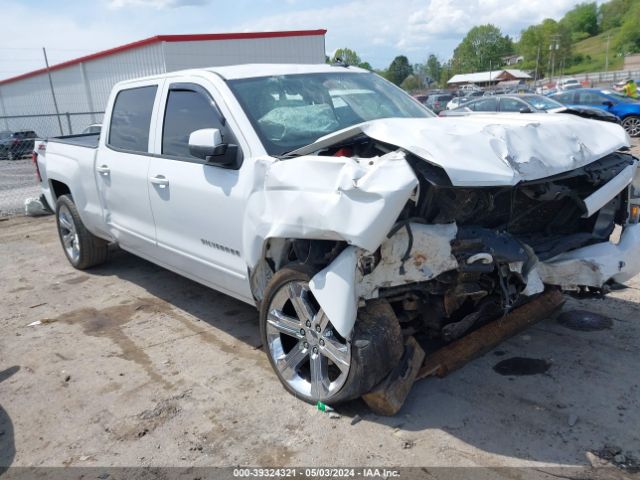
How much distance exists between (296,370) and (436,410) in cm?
85

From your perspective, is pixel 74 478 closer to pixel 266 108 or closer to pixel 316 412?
pixel 316 412

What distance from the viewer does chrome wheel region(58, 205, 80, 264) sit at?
6418 mm

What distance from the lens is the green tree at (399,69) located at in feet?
364

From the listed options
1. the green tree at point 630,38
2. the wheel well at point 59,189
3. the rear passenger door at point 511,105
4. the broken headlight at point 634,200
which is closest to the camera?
the broken headlight at point 634,200

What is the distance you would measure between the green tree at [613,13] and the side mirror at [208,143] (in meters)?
176

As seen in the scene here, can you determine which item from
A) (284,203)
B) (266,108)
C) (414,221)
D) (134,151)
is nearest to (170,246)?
(134,151)

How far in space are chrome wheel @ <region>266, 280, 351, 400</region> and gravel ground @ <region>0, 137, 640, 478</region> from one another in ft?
0.57

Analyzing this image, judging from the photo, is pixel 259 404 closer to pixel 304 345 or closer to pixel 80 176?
pixel 304 345

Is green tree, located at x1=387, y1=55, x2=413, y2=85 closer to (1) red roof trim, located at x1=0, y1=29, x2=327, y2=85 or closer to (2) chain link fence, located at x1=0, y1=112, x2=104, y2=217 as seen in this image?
(2) chain link fence, located at x1=0, y1=112, x2=104, y2=217

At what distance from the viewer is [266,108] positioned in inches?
152

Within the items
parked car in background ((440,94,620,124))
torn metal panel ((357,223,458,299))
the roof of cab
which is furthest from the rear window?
parked car in background ((440,94,620,124))

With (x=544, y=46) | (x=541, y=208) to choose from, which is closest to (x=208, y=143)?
(x=541, y=208)

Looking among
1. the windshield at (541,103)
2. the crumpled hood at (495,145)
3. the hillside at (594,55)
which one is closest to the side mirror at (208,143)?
the crumpled hood at (495,145)

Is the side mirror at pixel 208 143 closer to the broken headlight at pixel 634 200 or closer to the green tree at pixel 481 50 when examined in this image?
the broken headlight at pixel 634 200
